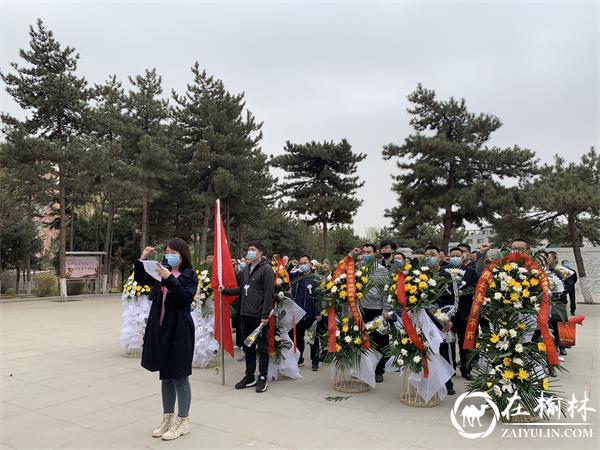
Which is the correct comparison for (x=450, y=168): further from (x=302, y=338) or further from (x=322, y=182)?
(x=302, y=338)

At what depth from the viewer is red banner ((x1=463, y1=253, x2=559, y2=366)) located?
4512mm

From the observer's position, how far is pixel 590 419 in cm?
473

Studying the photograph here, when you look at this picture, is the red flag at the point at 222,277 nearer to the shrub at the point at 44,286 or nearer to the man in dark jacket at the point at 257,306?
the man in dark jacket at the point at 257,306

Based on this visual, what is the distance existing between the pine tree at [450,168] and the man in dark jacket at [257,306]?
1664 centimetres

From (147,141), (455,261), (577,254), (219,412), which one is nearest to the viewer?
(219,412)

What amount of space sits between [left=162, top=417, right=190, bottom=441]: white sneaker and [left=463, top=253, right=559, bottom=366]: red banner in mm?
→ 2865

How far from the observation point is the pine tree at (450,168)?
2123cm

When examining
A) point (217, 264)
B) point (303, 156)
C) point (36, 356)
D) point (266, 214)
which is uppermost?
point (303, 156)

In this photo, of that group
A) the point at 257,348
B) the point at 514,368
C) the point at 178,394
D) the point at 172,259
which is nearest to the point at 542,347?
the point at 514,368

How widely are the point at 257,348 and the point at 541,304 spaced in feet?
10.7

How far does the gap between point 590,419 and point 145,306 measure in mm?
6429

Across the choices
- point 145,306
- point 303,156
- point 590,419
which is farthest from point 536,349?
point 303,156

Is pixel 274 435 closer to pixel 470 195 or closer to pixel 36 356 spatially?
pixel 36 356

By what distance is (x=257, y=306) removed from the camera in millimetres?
5938
